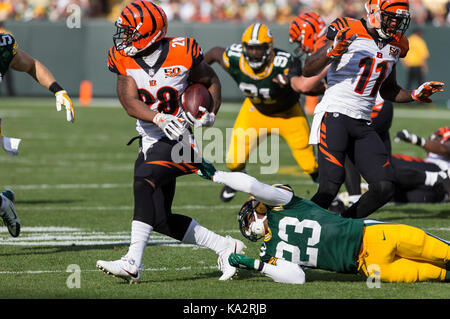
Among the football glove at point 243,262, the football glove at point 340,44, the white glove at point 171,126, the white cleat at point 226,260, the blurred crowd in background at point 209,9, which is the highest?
the football glove at point 340,44

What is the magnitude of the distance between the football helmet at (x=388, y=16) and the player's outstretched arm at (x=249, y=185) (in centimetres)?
165

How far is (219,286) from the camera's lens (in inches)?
194

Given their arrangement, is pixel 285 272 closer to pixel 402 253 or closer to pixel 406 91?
pixel 402 253

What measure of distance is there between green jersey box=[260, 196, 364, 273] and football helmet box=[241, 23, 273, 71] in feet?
11.1

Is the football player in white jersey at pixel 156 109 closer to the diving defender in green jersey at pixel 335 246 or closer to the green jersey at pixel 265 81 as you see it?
the diving defender in green jersey at pixel 335 246

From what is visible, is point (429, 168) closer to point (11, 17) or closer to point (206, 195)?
point (206, 195)

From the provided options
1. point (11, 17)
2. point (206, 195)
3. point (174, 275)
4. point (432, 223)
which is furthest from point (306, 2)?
point (174, 275)

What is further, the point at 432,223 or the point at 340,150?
the point at 432,223

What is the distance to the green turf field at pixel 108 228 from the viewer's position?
15.8 feet

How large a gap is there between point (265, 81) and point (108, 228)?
2.21 metres

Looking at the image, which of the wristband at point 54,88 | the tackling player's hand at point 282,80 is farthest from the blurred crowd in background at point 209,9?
the wristband at point 54,88

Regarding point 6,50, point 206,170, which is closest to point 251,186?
point 206,170
